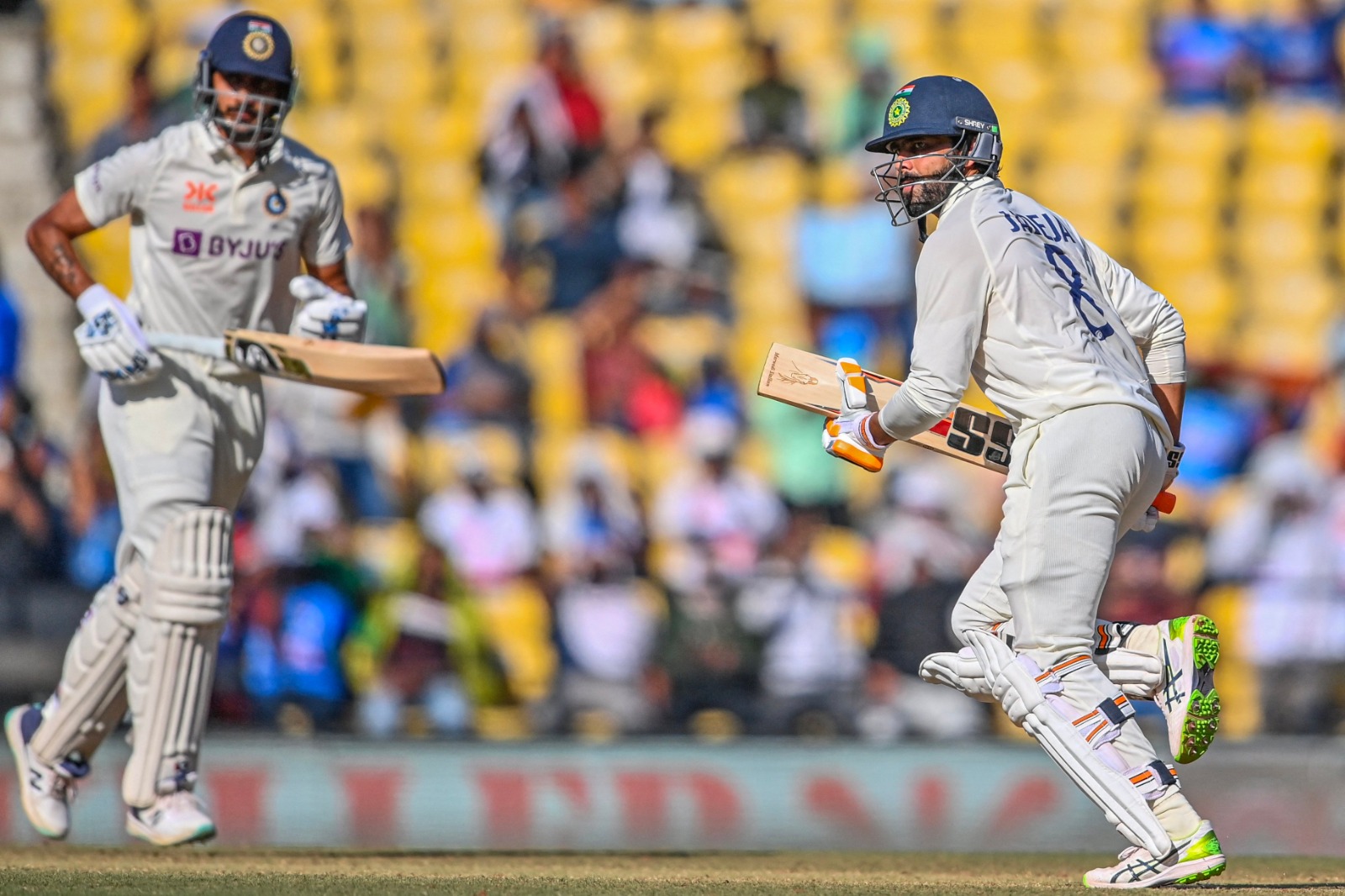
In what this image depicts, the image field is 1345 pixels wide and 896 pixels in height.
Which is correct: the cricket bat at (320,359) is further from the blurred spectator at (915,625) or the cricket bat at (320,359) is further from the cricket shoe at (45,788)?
the blurred spectator at (915,625)

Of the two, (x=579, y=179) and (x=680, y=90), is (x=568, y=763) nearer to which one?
(x=579, y=179)

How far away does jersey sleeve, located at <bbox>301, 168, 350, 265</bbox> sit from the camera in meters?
4.80

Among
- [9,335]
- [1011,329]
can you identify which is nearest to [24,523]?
[9,335]

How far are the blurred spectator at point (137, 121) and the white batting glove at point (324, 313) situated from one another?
4.31 metres

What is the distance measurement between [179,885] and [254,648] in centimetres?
378

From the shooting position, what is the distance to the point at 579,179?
8781 millimetres

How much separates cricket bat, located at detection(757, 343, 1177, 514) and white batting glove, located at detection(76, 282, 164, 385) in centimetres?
152

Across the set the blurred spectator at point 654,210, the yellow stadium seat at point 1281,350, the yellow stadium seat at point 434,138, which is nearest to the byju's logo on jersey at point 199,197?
the blurred spectator at point 654,210

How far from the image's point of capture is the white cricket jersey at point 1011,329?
372 cm

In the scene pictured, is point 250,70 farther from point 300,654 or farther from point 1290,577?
point 1290,577

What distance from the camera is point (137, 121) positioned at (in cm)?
873

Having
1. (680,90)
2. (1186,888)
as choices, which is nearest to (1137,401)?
(1186,888)

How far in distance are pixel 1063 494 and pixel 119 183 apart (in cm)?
251

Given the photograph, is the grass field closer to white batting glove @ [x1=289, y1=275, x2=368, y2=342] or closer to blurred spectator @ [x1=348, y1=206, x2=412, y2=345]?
white batting glove @ [x1=289, y1=275, x2=368, y2=342]
